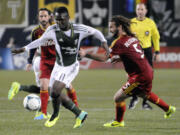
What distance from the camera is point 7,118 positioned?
9.88 meters

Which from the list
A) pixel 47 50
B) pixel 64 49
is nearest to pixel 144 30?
pixel 47 50

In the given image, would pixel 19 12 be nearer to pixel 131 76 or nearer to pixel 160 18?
pixel 160 18

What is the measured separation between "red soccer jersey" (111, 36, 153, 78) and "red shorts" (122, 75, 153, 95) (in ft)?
0.22

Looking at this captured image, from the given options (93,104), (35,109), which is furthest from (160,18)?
(35,109)

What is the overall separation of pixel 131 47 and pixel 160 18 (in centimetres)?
2572

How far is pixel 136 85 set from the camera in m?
8.82

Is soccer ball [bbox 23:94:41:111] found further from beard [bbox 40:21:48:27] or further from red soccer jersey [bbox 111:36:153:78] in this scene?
red soccer jersey [bbox 111:36:153:78]

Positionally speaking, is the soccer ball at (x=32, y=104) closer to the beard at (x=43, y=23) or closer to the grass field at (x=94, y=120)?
the grass field at (x=94, y=120)

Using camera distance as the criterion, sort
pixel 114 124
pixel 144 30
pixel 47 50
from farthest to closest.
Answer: pixel 144 30 → pixel 47 50 → pixel 114 124

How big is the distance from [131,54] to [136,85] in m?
0.50

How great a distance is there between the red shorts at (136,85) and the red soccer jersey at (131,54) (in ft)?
0.22

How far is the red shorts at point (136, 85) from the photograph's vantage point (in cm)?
880

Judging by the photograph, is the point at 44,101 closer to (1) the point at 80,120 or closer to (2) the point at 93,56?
(1) the point at 80,120

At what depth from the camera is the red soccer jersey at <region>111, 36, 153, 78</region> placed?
869cm
